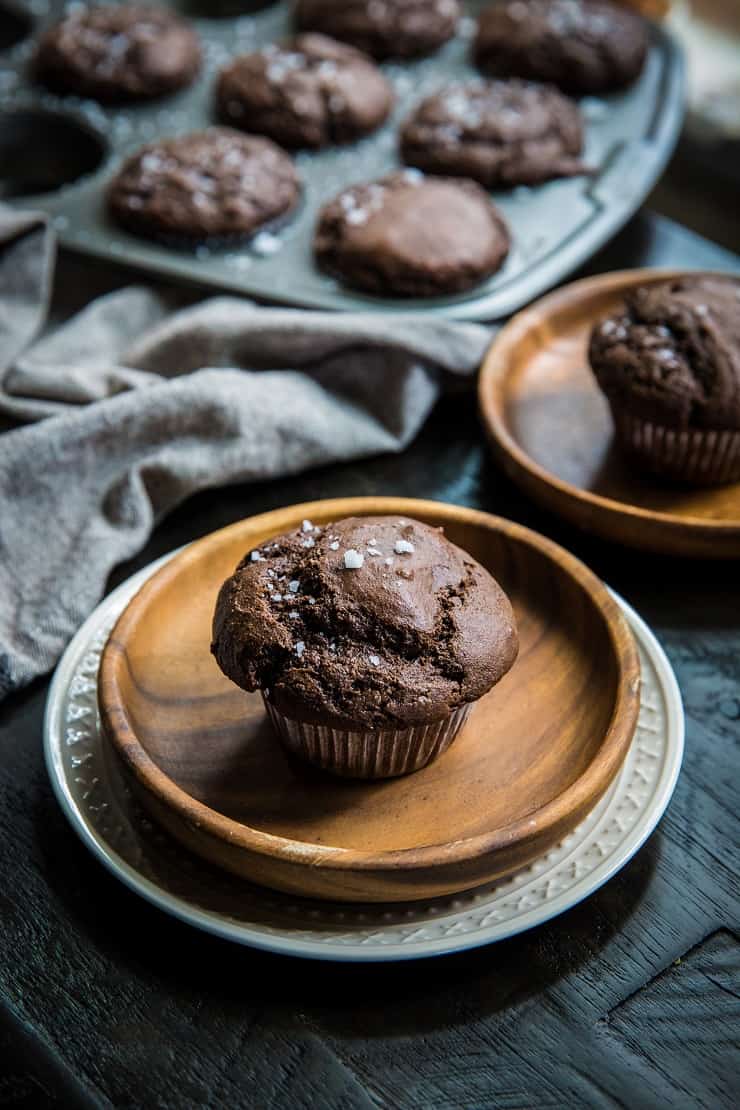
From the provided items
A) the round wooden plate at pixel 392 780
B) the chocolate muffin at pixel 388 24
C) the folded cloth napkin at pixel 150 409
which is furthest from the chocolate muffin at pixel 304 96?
the round wooden plate at pixel 392 780

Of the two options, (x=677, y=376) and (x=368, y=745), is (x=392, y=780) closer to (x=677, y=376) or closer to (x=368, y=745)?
(x=368, y=745)

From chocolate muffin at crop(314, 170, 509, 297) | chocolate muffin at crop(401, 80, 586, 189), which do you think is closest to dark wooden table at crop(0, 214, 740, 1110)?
chocolate muffin at crop(314, 170, 509, 297)

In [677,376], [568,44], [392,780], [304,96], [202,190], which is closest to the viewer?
[392,780]

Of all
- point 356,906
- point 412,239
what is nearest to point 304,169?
point 412,239

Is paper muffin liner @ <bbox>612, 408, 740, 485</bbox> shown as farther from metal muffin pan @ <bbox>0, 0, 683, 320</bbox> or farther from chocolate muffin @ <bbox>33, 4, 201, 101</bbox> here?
chocolate muffin @ <bbox>33, 4, 201, 101</bbox>

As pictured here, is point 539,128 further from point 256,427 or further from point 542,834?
point 542,834

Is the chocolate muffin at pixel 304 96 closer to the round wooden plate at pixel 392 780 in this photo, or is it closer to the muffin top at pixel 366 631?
the round wooden plate at pixel 392 780
